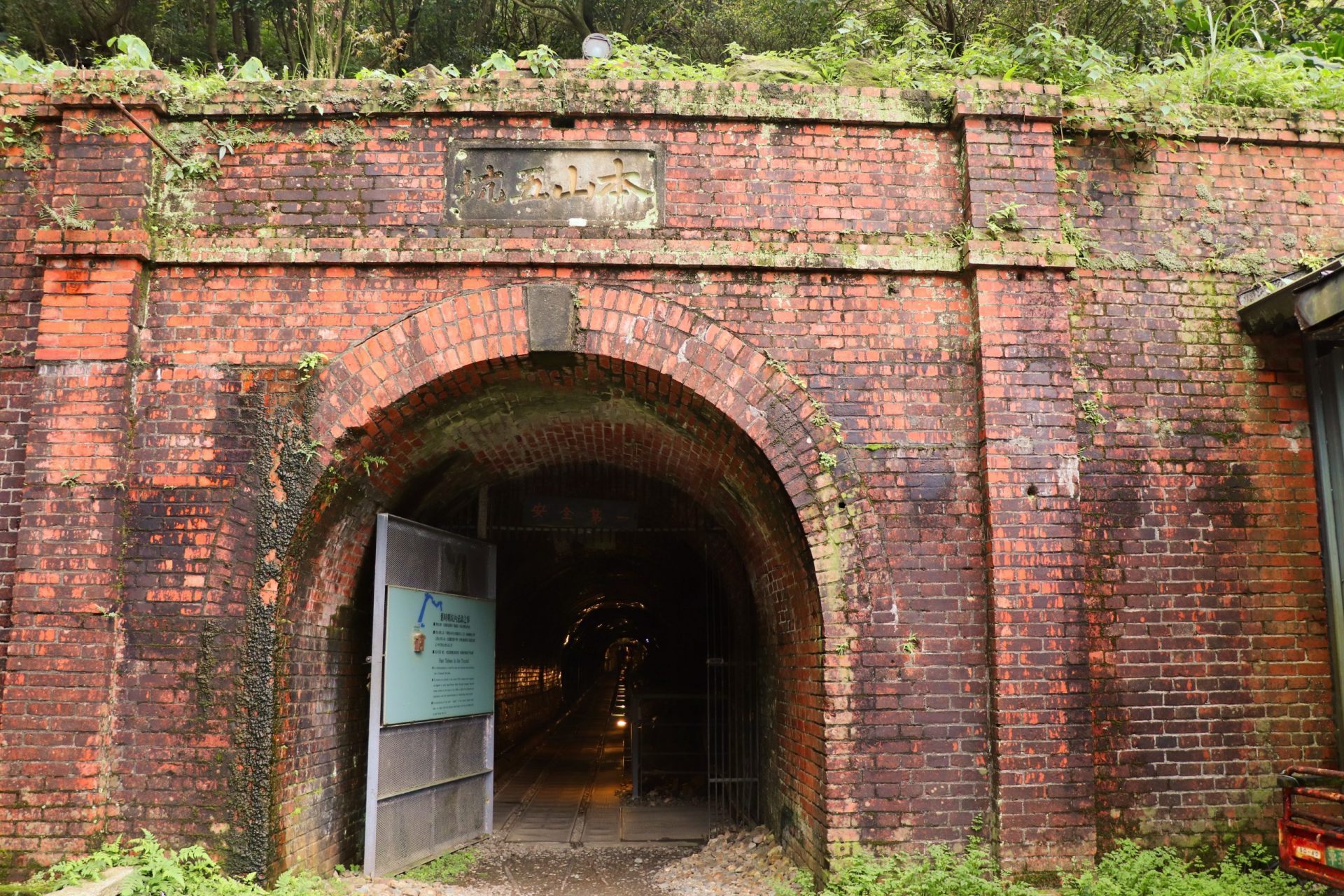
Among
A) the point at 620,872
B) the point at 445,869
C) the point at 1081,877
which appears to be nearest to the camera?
the point at 1081,877

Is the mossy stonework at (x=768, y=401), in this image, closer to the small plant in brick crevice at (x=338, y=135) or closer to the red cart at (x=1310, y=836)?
the small plant in brick crevice at (x=338, y=135)

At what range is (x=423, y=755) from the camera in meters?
7.32

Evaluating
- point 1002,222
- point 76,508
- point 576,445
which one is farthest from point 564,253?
point 76,508

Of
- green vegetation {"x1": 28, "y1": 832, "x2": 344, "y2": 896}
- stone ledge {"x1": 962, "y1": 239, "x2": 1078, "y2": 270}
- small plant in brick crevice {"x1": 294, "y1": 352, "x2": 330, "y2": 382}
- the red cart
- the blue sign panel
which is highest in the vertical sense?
stone ledge {"x1": 962, "y1": 239, "x2": 1078, "y2": 270}

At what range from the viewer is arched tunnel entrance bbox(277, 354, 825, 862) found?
6.29 m

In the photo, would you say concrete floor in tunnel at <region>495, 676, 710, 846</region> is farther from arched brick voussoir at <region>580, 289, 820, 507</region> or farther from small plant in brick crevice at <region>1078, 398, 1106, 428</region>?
small plant in brick crevice at <region>1078, 398, 1106, 428</region>

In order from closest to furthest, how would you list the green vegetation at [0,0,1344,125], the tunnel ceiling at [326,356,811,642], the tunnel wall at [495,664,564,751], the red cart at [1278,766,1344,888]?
the red cart at [1278,766,1344,888] → the tunnel ceiling at [326,356,811,642] → the green vegetation at [0,0,1344,125] → the tunnel wall at [495,664,564,751]

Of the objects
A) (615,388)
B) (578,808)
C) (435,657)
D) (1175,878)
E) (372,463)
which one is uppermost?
(615,388)

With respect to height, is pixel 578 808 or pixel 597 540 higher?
pixel 597 540

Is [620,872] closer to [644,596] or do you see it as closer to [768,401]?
[768,401]

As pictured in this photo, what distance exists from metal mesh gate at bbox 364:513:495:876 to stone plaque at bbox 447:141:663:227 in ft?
8.08

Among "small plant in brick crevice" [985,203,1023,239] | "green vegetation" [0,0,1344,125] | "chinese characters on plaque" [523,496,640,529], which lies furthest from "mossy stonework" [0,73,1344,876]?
"chinese characters on plaque" [523,496,640,529]

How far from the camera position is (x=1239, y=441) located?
20.5 ft

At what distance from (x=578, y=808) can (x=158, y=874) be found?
591 cm
